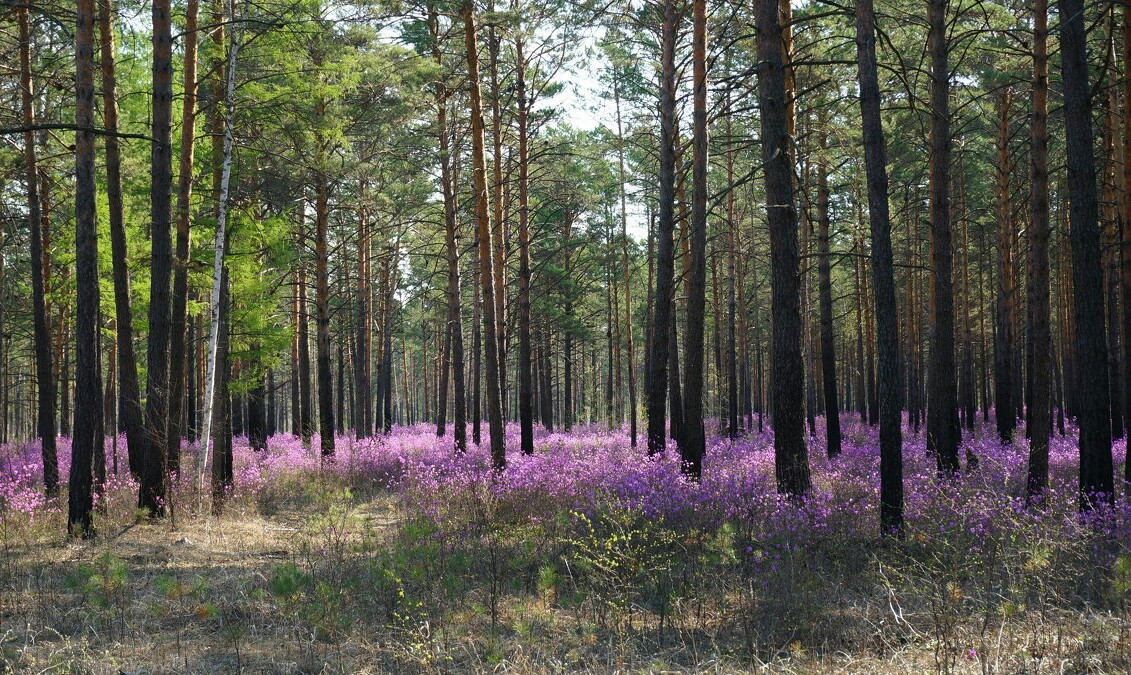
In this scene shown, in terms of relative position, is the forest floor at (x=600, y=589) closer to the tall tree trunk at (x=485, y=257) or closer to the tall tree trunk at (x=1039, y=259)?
the tall tree trunk at (x=1039, y=259)

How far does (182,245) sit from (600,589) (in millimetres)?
9274

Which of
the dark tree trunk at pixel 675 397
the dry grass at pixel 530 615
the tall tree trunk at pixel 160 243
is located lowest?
the dry grass at pixel 530 615

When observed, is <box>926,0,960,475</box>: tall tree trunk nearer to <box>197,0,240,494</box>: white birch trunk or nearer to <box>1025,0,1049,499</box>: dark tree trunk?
<box>1025,0,1049,499</box>: dark tree trunk

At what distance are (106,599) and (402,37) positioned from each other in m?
13.0

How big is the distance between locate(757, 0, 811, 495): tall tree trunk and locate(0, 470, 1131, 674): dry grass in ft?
5.22

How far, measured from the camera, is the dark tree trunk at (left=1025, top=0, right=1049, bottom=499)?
30.9 ft

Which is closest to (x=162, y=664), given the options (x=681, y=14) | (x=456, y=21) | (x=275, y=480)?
(x=275, y=480)

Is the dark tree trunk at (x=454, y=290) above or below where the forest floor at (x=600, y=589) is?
above

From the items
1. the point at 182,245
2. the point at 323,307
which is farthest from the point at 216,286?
the point at 323,307

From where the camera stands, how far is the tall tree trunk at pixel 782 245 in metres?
7.84

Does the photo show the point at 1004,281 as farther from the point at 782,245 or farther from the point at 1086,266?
the point at 782,245

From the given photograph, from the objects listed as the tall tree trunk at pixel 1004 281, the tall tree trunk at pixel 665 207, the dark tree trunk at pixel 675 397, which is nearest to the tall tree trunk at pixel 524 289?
the dark tree trunk at pixel 675 397

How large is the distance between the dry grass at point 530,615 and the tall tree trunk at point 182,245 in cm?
304

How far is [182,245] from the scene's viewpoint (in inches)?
449
